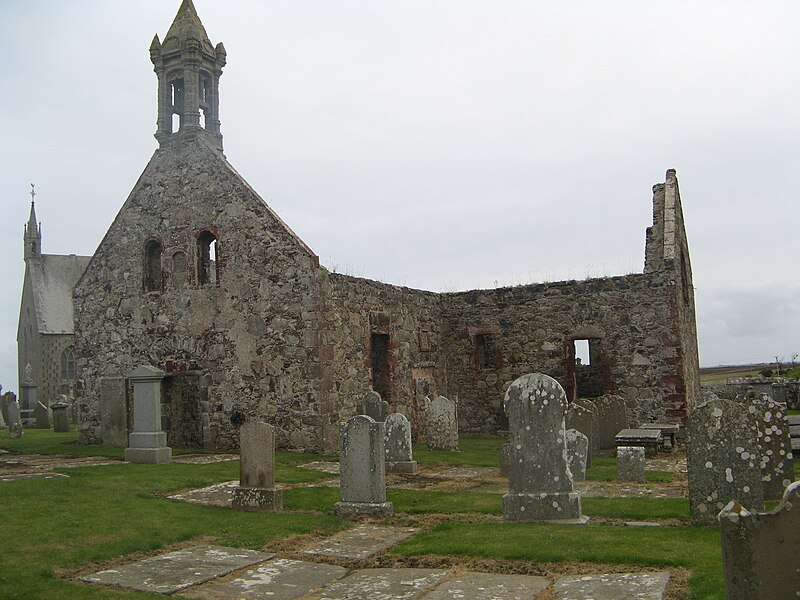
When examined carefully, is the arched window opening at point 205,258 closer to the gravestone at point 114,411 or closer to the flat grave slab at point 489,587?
the gravestone at point 114,411

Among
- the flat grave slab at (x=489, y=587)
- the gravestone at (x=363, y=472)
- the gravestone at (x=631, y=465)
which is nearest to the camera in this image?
the flat grave slab at (x=489, y=587)

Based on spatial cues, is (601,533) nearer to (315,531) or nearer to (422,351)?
(315,531)

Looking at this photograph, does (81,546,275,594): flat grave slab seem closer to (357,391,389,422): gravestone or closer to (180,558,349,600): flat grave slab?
(180,558,349,600): flat grave slab

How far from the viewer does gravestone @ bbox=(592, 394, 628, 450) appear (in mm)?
15727

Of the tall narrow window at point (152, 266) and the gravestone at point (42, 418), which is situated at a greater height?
the tall narrow window at point (152, 266)

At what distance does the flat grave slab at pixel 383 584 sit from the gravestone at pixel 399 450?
6415 millimetres

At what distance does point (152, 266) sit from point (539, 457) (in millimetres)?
14092

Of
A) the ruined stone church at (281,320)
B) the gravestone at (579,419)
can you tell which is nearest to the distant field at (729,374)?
the ruined stone church at (281,320)

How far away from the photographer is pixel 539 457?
330 inches

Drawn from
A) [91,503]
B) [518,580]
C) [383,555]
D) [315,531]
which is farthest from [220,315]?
[518,580]

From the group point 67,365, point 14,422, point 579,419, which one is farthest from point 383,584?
point 67,365

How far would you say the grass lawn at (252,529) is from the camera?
6.54 m

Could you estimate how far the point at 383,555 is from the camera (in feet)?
24.0

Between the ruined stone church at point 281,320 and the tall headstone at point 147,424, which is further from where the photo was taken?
the ruined stone church at point 281,320
